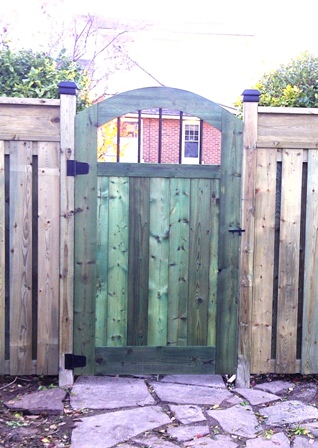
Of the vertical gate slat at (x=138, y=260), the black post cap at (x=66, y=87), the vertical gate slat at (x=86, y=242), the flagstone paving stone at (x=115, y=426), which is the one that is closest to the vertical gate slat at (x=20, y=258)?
the vertical gate slat at (x=86, y=242)

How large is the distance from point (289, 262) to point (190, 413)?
1.37m

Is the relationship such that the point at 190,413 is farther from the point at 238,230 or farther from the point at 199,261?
the point at 238,230

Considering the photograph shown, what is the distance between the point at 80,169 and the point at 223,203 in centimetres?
108

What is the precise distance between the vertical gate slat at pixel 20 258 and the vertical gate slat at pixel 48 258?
0.07 metres

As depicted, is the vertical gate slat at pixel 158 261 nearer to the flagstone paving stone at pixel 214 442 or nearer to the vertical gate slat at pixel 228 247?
the vertical gate slat at pixel 228 247

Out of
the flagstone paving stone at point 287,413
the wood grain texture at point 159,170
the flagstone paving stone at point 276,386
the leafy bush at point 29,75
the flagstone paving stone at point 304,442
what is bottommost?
the flagstone paving stone at point 276,386

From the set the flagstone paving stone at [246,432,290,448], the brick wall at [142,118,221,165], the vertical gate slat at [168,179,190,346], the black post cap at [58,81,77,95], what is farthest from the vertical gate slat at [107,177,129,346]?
the flagstone paving stone at [246,432,290,448]

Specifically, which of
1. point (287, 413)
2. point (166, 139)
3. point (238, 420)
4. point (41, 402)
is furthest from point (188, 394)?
point (166, 139)

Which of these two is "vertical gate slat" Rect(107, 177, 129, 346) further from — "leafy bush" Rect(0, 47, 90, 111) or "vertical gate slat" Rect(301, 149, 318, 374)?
"vertical gate slat" Rect(301, 149, 318, 374)

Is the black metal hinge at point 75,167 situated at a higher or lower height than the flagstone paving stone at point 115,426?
higher

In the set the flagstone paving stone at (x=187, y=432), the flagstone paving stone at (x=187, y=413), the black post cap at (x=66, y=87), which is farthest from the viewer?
the black post cap at (x=66, y=87)

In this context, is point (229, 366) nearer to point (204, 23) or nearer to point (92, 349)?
point (92, 349)

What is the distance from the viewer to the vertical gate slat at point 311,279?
3920 mm

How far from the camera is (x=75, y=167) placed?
3.72 meters
